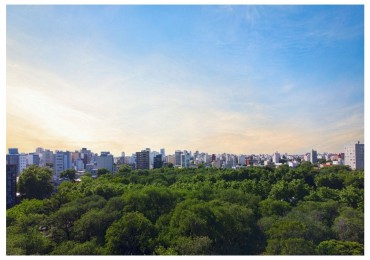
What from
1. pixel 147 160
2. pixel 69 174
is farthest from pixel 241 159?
pixel 69 174

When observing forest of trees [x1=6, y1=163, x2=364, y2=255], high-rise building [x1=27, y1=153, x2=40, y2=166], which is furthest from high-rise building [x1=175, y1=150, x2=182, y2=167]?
forest of trees [x1=6, y1=163, x2=364, y2=255]

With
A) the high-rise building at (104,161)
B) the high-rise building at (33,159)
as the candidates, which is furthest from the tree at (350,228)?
the high-rise building at (104,161)

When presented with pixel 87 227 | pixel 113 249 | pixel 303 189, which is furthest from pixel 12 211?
pixel 303 189

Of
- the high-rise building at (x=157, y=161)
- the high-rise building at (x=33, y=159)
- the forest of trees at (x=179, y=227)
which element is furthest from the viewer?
the high-rise building at (x=157, y=161)

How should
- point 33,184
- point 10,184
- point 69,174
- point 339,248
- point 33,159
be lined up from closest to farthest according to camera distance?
point 339,248 < point 10,184 < point 33,184 < point 33,159 < point 69,174

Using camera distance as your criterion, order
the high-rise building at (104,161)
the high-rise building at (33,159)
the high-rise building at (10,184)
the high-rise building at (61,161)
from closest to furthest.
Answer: the high-rise building at (10,184) → the high-rise building at (33,159) → the high-rise building at (61,161) → the high-rise building at (104,161)

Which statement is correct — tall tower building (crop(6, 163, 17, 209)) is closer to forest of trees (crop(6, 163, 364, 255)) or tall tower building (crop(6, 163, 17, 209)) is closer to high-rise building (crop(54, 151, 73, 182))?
forest of trees (crop(6, 163, 364, 255))

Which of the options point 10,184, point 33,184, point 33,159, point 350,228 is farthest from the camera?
point 33,159

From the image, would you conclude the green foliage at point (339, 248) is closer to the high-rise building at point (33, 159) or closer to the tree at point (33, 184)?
the tree at point (33, 184)

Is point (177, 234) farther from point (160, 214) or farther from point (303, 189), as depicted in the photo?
point (303, 189)

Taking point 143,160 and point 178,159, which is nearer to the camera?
point 143,160

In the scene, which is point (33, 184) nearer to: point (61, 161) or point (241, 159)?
point (61, 161)
